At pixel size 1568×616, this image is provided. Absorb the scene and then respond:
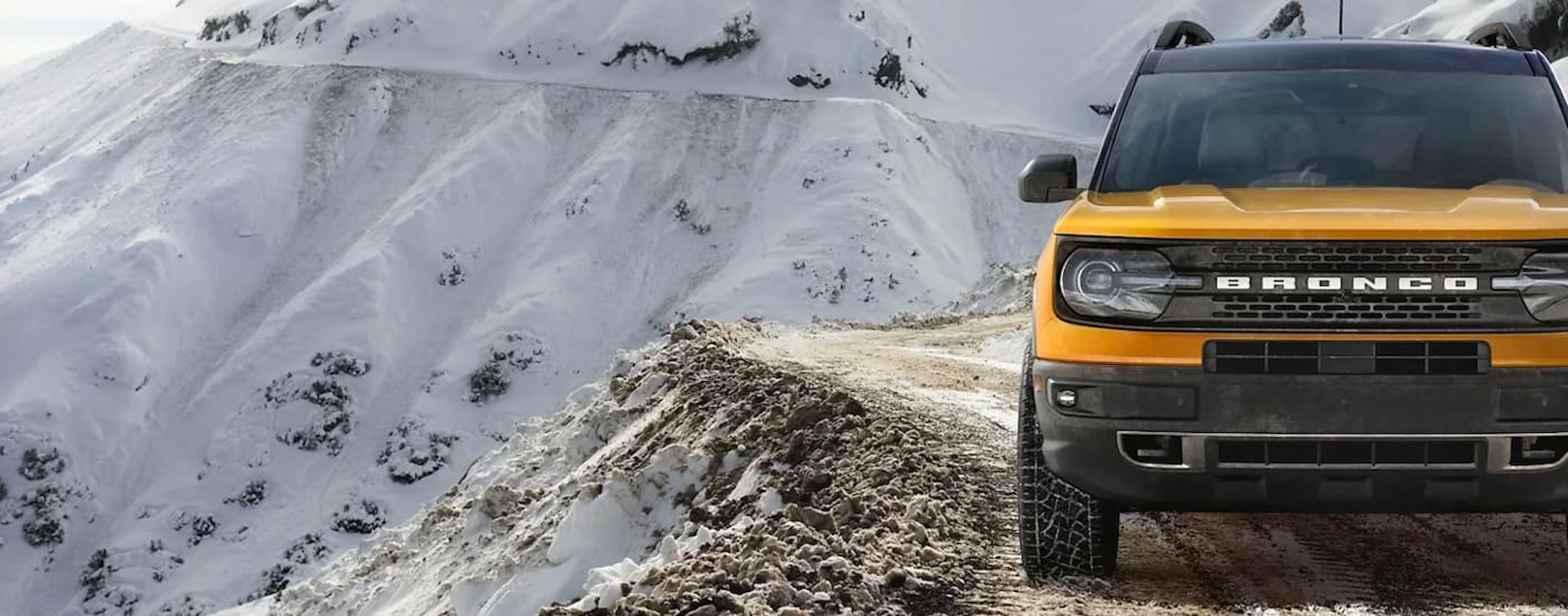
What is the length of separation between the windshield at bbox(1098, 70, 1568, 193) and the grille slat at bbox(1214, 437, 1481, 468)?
130cm

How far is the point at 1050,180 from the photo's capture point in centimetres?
560

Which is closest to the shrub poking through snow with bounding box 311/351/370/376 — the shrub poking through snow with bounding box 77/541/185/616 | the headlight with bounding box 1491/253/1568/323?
the shrub poking through snow with bounding box 77/541/185/616

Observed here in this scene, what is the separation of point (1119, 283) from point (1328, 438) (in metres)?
0.81

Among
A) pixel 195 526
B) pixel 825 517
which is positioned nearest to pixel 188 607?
pixel 195 526

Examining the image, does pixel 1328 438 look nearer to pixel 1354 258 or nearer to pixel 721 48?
pixel 1354 258

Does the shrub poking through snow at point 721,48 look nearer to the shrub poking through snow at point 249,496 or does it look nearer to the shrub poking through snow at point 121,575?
the shrub poking through snow at point 249,496

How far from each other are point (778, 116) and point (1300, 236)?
7117 centimetres

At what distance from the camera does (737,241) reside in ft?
222

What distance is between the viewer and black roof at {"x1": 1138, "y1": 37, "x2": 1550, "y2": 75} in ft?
19.0

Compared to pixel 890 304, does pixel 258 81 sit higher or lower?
higher

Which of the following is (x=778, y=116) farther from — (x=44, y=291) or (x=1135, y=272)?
(x=1135, y=272)

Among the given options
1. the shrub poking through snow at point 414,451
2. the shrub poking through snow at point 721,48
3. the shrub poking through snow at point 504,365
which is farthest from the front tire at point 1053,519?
the shrub poking through snow at point 721,48

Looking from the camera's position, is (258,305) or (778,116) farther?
(778,116)

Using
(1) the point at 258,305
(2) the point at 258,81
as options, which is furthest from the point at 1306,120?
(2) the point at 258,81
